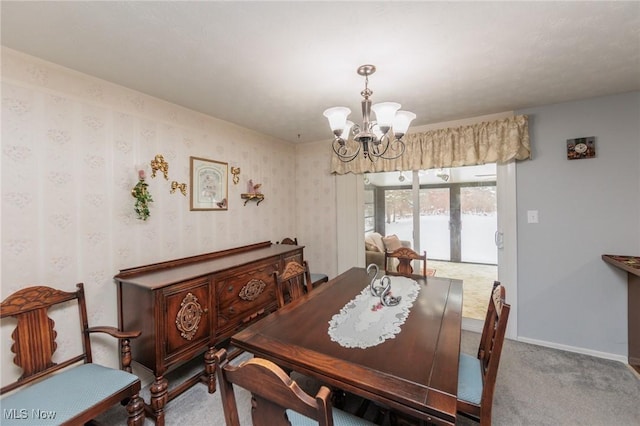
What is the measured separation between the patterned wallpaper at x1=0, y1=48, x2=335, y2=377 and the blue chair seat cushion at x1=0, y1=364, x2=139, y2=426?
1.21 ft

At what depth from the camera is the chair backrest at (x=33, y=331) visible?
1.49 m

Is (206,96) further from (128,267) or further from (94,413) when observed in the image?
(94,413)

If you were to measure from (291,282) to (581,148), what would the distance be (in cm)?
296

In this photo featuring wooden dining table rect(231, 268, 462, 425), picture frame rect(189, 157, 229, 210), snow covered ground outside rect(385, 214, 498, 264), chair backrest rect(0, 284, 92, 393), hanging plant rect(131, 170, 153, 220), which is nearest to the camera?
wooden dining table rect(231, 268, 462, 425)

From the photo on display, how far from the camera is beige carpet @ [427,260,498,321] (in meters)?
3.09

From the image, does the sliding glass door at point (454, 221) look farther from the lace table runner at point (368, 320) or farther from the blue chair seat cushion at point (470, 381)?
the blue chair seat cushion at point (470, 381)

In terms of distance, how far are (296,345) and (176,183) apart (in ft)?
6.36

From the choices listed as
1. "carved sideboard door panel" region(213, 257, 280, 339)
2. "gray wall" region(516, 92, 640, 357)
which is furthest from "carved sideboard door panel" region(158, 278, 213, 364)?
"gray wall" region(516, 92, 640, 357)

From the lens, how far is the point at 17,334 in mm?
1501

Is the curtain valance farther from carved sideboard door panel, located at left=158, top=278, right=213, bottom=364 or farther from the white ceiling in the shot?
carved sideboard door panel, located at left=158, top=278, right=213, bottom=364

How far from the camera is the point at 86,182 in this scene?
1896mm

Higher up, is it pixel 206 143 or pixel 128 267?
pixel 206 143

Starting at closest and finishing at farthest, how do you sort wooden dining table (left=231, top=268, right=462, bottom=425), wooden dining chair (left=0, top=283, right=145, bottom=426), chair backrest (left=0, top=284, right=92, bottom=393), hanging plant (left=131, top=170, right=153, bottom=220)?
wooden dining table (left=231, top=268, right=462, bottom=425), wooden dining chair (left=0, top=283, right=145, bottom=426), chair backrest (left=0, top=284, right=92, bottom=393), hanging plant (left=131, top=170, right=153, bottom=220)

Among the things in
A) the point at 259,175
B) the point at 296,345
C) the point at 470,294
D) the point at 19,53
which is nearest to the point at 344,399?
the point at 296,345
